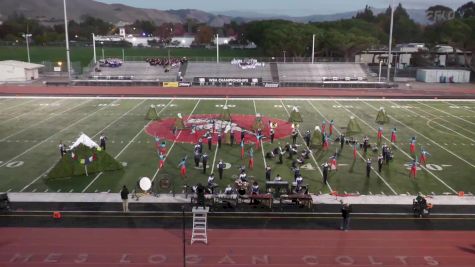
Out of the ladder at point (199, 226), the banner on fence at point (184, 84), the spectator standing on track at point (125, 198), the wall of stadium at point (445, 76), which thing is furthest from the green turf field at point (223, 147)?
the wall of stadium at point (445, 76)

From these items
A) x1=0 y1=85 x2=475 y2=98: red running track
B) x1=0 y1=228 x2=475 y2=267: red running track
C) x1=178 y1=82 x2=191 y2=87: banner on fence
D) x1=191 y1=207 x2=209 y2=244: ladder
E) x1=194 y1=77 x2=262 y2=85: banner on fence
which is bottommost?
x1=0 y1=228 x2=475 y2=267: red running track

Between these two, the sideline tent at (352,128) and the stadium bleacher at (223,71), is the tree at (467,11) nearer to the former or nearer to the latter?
the stadium bleacher at (223,71)

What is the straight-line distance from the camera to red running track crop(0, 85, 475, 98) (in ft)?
178

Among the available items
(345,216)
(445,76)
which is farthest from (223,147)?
(445,76)

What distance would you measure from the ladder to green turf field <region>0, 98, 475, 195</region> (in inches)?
189

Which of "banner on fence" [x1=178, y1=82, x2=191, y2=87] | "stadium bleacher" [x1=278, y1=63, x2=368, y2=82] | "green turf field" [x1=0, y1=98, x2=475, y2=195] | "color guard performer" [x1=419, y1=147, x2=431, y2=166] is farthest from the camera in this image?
"stadium bleacher" [x1=278, y1=63, x2=368, y2=82]

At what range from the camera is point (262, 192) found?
2070 cm

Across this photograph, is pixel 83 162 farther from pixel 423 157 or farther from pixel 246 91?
pixel 246 91

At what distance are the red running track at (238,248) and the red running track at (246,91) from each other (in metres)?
38.3

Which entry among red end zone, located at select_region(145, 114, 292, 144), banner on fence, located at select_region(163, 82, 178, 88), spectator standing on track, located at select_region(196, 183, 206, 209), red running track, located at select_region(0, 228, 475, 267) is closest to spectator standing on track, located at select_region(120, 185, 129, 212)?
red running track, located at select_region(0, 228, 475, 267)

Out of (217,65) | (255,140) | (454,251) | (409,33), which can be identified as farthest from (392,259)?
(409,33)

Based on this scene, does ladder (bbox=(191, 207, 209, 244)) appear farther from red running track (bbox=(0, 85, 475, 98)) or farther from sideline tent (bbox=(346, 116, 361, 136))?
red running track (bbox=(0, 85, 475, 98))

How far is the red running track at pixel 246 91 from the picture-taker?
2132 inches

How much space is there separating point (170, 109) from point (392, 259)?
3152 centimetres
